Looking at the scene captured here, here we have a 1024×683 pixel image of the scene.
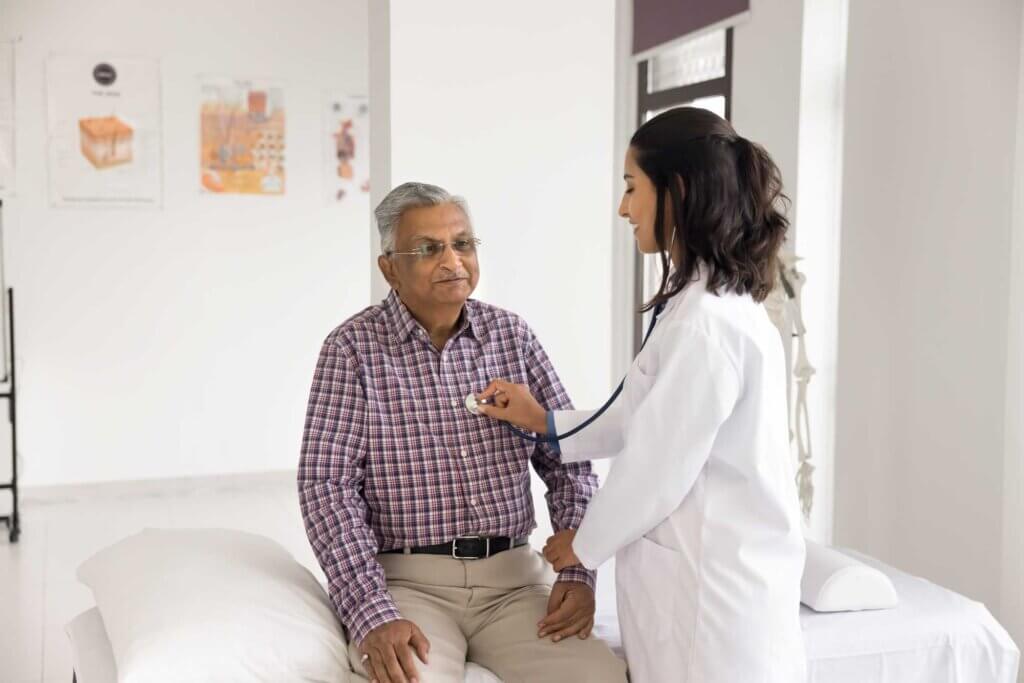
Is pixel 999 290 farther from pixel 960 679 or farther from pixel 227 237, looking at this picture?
pixel 227 237

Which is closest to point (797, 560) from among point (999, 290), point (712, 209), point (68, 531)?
point (712, 209)

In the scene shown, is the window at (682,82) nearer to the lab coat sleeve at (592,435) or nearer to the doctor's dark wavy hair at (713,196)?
the lab coat sleeve at (592,435)

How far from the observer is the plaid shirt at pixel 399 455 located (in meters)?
1.90

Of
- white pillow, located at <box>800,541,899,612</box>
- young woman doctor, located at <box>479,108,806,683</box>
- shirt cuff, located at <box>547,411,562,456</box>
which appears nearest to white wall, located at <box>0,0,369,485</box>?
shirt cuff, located at <box>547,411,562,456</box>

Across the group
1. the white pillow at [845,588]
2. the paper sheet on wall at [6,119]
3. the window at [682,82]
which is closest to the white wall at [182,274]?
the paper sheet on wall at [6,119]

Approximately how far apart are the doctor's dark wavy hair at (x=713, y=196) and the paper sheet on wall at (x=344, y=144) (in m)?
4.02

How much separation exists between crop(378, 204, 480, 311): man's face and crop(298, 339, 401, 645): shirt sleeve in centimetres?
19

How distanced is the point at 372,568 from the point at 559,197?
1339mm

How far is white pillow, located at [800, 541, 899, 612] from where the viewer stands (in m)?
1.98

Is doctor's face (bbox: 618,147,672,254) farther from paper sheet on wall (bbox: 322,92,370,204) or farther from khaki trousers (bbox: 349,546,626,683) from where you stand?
paper sheet on wall (bbox: 322,92,370,204)

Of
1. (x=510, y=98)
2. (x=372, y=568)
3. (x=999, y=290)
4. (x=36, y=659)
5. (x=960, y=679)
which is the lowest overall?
(x=36, y=659)

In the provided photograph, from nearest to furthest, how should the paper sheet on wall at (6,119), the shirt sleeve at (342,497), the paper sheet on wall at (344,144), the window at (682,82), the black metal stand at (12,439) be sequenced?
the shirt sleeve at (342,497), the window at (682,82), the black metal stand at (12,439), the paper sheet on wall at (6,119), the paper sheet on wall at (344,144)

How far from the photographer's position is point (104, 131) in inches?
201

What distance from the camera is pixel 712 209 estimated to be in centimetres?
158
